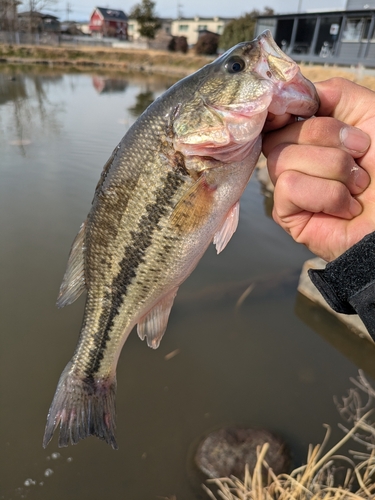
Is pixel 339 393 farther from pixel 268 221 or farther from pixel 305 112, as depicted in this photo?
pixel 268 221

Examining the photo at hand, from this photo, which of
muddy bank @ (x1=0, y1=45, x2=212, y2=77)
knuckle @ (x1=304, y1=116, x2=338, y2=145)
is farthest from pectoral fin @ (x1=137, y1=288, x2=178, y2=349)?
muddy bank @ (x1=0, y1=45, x2=212, y2=77)

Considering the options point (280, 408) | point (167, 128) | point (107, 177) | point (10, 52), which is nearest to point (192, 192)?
point (167, 128)

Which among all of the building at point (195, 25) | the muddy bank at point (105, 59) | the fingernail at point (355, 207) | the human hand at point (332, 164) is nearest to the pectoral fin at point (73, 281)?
the human hand at point (332, 164)

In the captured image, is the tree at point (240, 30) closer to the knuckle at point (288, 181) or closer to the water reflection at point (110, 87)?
the water reflection at point (110, 87)

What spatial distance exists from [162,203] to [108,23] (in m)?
84.4

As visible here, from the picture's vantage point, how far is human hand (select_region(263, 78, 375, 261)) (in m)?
1.60

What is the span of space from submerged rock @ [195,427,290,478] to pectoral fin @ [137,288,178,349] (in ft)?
5.32

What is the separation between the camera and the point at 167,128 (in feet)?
5.77

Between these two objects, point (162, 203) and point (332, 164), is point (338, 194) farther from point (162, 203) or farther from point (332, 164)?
point (162, 203)

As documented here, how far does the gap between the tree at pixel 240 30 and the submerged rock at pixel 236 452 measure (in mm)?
39544

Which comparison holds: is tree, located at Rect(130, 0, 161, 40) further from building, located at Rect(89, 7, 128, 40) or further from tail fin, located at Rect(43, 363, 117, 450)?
tail fin, located at Rect(43, 363, 117, 450)

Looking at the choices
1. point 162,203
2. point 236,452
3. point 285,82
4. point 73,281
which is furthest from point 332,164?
point 236,452

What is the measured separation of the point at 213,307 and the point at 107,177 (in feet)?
11.2

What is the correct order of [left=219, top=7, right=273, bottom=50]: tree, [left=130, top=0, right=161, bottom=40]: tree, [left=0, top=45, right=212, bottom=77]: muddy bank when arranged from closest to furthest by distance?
[left=219, top=7, right=273, bottom=50]: tree → [left=0, top=45, right=212, bottom=77]: muddy bank → [left=130, top=0, right=161, bottom=40]: tree
